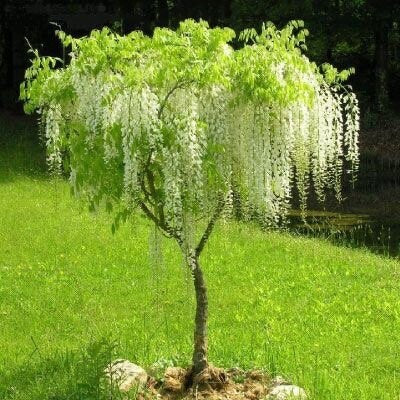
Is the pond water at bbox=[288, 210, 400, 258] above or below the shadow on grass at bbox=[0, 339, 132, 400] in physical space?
below

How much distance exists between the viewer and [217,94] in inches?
228

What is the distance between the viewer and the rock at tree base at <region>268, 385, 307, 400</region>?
620 centimetres

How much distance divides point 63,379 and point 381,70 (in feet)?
73.2

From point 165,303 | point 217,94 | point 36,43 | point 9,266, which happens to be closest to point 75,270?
point 9,266

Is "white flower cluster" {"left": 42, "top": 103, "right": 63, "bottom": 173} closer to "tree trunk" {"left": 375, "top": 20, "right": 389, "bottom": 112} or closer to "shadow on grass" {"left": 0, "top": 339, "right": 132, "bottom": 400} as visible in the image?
"shadow on grass" {"left": 0, "top": 339, "right": 132, "bottom": 400}

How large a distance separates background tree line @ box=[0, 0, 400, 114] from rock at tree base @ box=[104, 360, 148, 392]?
1852cm

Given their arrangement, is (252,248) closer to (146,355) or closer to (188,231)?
(146,355)

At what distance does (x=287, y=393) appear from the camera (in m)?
6.26

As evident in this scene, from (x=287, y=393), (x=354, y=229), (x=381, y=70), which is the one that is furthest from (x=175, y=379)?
(x=381, y=70)

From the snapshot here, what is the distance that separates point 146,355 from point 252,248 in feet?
17.2

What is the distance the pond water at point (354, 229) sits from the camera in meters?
14.1

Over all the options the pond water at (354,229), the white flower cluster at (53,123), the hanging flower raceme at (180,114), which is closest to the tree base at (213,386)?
the hanging flower raceme at (180,114)

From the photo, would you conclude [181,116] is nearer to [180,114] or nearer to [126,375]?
[180,114]

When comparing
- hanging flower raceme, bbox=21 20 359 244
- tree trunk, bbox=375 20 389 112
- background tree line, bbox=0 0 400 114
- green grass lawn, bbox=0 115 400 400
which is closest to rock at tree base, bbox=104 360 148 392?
green grass lawn, bbox=0 115 400 400
